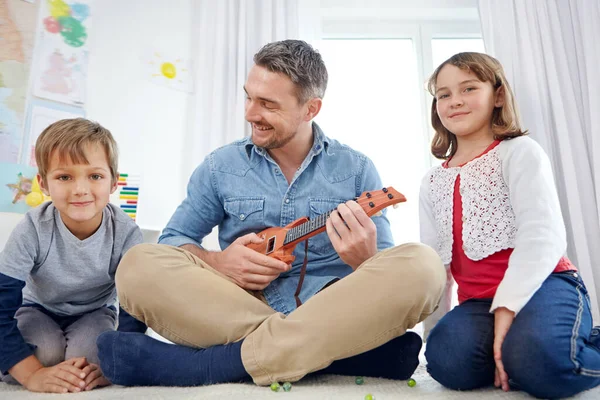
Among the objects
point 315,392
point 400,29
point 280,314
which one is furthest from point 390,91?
point 315,392

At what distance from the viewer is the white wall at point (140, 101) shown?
2.25 m

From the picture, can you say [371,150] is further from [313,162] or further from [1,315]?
[1,315]

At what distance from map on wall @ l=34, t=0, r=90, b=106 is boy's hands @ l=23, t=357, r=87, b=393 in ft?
4.57

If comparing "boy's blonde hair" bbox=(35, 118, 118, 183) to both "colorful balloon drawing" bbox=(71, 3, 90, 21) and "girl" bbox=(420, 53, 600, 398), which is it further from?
"colorful balloon drawing" bbox=(71, 3, 90, 21)

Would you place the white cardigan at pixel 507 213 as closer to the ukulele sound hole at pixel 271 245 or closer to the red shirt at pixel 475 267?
the red shirt at pixel 475 267

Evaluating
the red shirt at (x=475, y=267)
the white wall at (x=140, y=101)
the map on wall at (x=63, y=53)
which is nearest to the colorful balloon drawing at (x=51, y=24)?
the map on wall at (x=63, y=53)

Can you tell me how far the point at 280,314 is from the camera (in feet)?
3.31


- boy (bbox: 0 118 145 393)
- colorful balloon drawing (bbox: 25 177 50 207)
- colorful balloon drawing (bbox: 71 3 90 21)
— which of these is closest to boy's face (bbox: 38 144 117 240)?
boy (bbox: 0 118 145 393)

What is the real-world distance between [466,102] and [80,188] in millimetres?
1026

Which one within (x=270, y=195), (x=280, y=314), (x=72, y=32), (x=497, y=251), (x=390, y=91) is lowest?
(x=280, y=314)

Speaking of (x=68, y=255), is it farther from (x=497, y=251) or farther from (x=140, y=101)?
(x=140, y=101)

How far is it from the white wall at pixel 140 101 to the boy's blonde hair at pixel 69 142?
91 centimetres

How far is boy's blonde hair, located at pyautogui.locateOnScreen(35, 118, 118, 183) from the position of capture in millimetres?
1289

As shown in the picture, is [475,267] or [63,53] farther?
[63,53]
